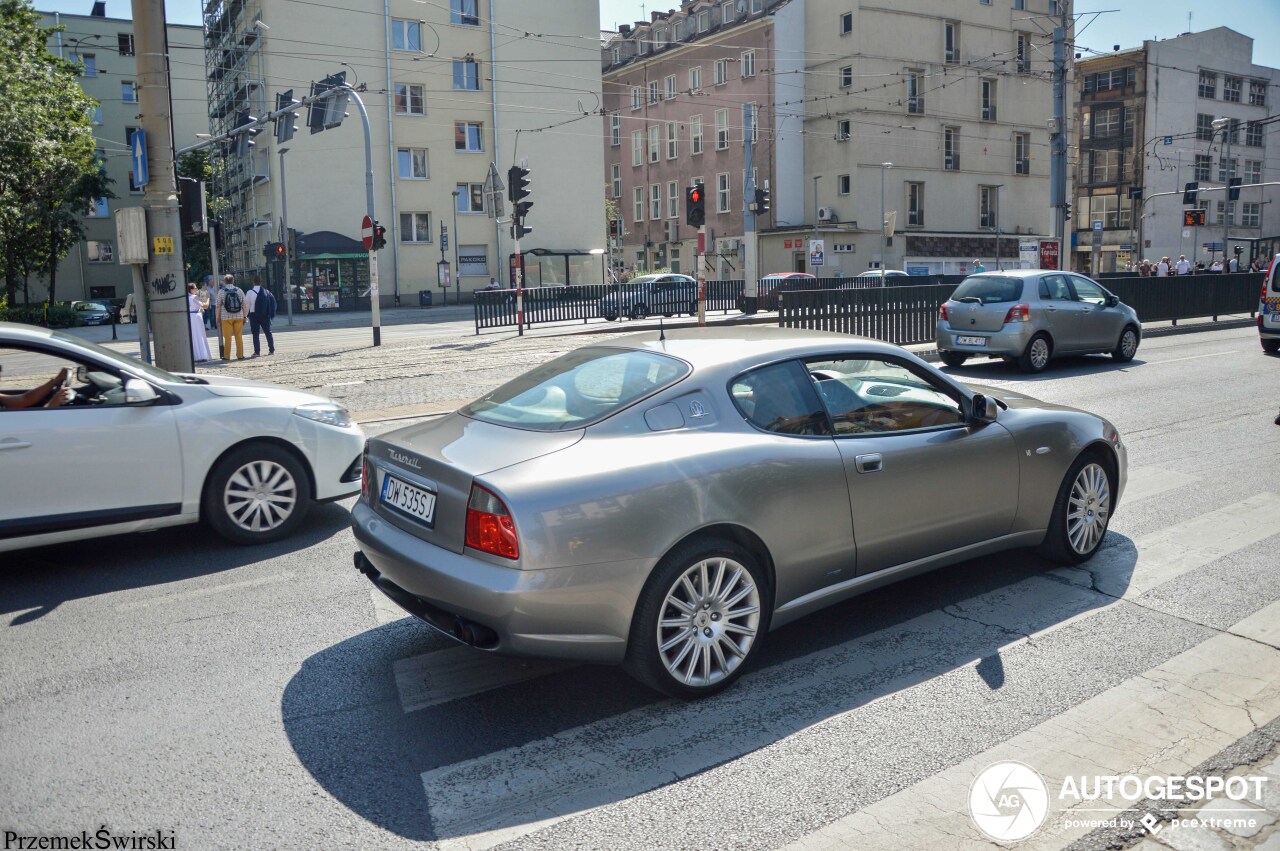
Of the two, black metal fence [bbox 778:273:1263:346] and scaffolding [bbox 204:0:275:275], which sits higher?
scaffolding [bbox 204:0:275:275]

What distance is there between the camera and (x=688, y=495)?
13.4 feet

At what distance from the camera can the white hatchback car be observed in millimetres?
5852

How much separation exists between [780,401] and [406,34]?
1971 inches

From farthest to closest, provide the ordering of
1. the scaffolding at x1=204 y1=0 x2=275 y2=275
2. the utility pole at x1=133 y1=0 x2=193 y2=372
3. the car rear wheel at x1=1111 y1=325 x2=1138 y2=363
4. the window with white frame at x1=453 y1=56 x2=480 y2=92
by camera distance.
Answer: the window with white frame at x1=453 y1=56 x2=480 y2=92
the scaffolding at x1=204 y1=0 x2=275 y2=275
the car rear wheel at x1=1111 y1=325 x2=1138 y2=363
the utility pole at x1=133 y1=0 x2=193 y2=372

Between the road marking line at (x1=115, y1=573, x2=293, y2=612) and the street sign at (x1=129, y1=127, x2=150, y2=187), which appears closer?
the road marking line at (x1=115, y1=573, x2=293, y2=612)

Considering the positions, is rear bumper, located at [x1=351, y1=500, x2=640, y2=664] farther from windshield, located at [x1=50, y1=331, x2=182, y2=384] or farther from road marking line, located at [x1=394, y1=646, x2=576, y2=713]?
windshield, located at [x1=50, y1=331, x2=182, y2=384]

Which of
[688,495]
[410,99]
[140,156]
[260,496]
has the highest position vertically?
[410,99]

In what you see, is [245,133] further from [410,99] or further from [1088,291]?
[1088,291]

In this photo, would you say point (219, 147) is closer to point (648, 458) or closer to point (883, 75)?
point (883, 75)

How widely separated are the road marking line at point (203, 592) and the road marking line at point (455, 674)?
164 cm

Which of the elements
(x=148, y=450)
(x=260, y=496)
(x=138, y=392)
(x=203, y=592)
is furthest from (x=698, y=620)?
(x=138, y=392)

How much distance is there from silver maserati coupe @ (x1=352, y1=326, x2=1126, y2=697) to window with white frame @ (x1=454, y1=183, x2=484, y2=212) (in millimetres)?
47750

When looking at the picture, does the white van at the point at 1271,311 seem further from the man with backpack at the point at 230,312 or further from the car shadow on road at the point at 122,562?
the man with backpack at the point at 230,312

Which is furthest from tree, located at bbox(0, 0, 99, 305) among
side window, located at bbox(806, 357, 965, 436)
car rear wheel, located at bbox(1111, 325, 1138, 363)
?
side window, located at bbox(806, 357, 965, 436)
